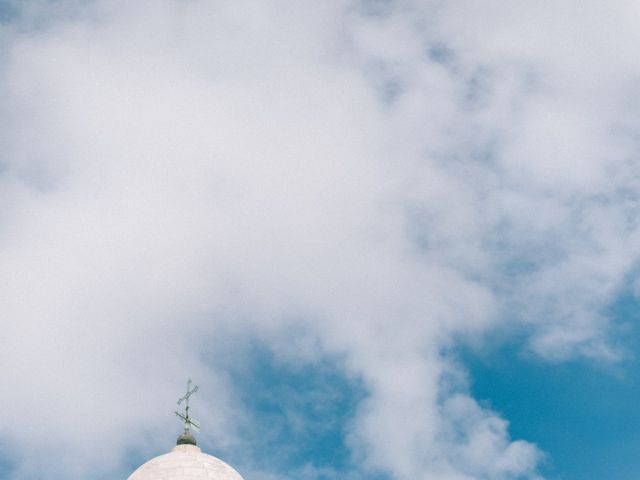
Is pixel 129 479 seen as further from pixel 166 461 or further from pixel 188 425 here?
pixel 188 425

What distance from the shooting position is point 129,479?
1845 inches

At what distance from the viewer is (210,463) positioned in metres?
48.0

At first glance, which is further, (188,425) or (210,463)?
(188,425)

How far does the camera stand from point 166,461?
47.7 meters

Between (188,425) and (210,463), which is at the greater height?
(188,425)

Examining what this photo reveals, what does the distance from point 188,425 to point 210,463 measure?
18.5ft

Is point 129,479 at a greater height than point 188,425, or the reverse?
point 188,425

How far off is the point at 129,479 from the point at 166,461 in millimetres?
2415

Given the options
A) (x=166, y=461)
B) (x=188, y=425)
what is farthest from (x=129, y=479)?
(x=188, y=425)

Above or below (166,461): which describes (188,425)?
above

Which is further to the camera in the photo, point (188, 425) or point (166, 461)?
point (188, 425)

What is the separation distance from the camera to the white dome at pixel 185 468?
46.2 meters

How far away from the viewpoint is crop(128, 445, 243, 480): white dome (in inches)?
1818

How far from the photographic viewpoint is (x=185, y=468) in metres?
46.7
